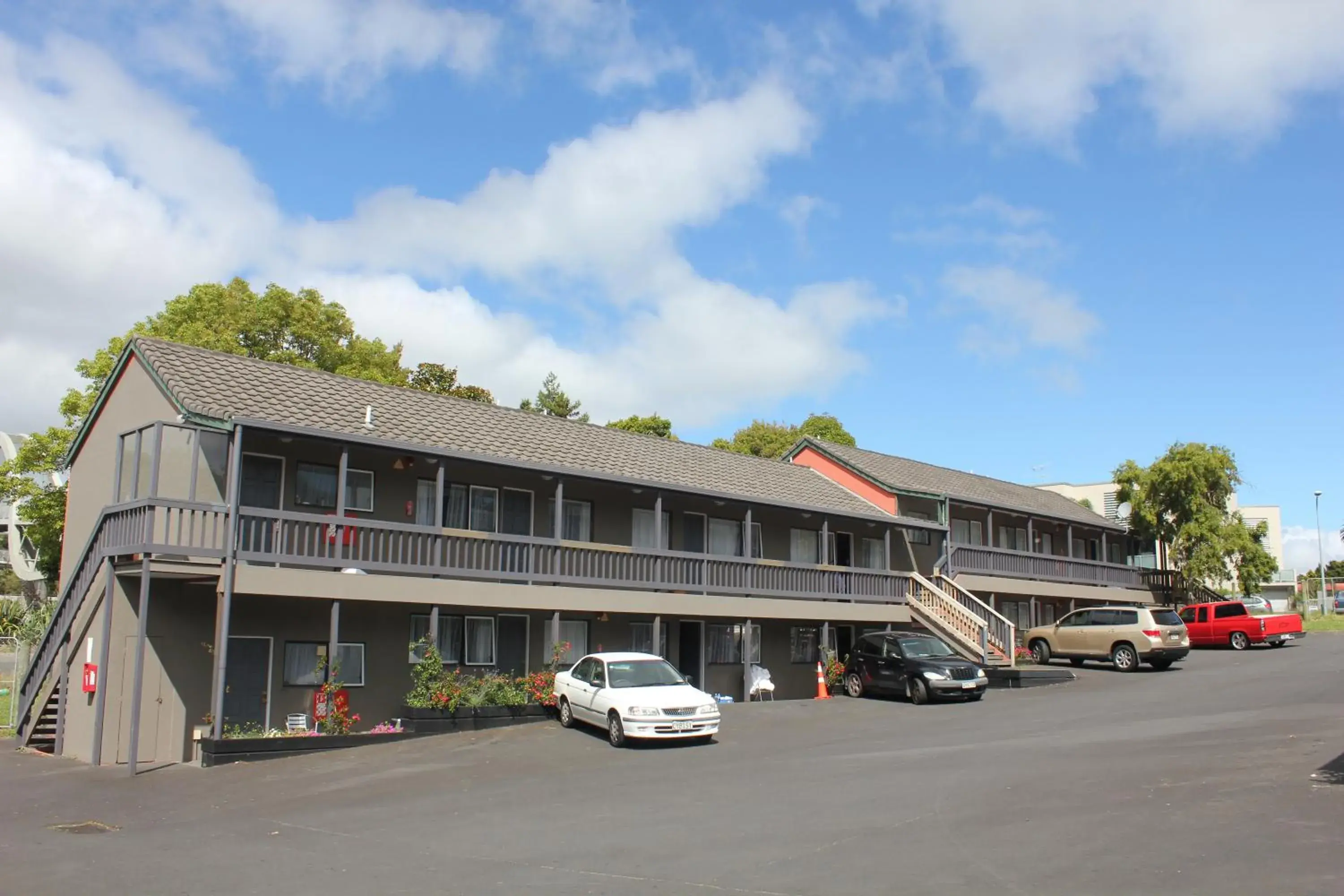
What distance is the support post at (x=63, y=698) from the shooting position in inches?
800

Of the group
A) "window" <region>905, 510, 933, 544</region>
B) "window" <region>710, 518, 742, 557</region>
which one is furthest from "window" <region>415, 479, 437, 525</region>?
"window" <region>905, 510, 933, 544</region>

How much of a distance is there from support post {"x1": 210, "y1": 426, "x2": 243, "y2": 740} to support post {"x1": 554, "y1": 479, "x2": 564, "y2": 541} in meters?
6.60

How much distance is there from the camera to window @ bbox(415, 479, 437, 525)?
2298 cm

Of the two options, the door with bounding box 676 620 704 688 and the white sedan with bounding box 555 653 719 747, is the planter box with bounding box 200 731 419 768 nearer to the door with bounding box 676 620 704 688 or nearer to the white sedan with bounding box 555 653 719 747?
the white sedan with bounding box 555 653 719 747

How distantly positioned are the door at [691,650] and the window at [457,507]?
6887mm

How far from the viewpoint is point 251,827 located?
12500 mm

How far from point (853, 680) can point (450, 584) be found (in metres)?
10.6

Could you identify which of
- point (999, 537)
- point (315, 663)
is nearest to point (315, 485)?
point (315, 663)

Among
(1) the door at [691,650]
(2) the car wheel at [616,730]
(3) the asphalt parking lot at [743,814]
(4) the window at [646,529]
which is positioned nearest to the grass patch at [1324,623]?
(1) the door at [691,650]

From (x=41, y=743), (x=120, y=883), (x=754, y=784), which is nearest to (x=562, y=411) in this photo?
(x=41, y=743)

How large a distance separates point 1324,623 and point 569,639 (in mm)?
41871

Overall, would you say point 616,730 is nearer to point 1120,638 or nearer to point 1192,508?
point 1120,638

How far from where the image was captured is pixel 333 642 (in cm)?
1898

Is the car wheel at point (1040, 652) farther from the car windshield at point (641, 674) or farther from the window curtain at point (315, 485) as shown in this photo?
the window curtain at point (315, 485)
